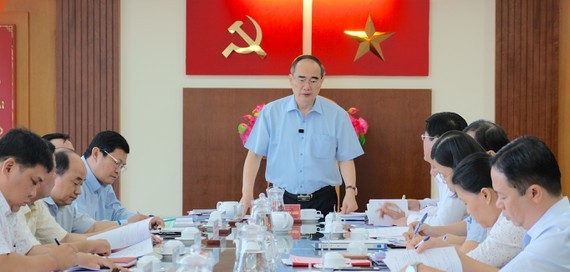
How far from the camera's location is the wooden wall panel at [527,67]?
6852 millimetres

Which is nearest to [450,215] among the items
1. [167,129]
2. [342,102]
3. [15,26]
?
[342,102]

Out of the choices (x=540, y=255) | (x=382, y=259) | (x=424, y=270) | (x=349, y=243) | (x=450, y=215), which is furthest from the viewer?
(x=450, y=215)

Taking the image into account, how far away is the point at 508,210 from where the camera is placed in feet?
7.97

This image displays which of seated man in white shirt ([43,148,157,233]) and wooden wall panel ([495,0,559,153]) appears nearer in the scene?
seated man in white shirt ([43,148,157,233])

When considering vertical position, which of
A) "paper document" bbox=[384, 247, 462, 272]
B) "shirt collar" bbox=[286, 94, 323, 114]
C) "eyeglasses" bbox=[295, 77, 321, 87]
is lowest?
"paper document" bbox=[384, 247, 462, 272]

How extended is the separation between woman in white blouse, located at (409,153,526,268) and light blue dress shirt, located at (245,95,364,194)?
7.91ft

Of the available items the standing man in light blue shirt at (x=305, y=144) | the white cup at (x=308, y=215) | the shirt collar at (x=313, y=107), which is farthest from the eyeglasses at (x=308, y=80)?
the white cup at (x=308, y=215)

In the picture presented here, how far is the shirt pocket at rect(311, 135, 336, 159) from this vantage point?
533 centimetres

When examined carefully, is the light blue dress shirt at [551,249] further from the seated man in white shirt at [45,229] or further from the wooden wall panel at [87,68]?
the wooden wall panel at [87,68]

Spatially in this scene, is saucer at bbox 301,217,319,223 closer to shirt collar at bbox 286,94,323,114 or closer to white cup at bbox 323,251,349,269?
shirt collar at bbox 286,94,323,114

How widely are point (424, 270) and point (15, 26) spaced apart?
529 cm

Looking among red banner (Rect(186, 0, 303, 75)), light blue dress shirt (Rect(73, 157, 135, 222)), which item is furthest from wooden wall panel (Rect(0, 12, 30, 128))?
light blue dress shirt (Rect(73, 157, 135, 222))

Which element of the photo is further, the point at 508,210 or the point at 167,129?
the point at 167,129

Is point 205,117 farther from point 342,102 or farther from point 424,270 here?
point 424,270
